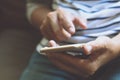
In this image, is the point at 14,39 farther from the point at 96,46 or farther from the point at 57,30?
the point at 96,46

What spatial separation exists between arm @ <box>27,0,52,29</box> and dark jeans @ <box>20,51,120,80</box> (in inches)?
4.7

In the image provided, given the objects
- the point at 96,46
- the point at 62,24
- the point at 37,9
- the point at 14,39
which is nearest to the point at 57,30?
the point at 62,24

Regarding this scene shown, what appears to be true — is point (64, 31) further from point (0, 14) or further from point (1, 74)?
point (0, 14)

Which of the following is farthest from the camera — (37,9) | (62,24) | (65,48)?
(37,9)

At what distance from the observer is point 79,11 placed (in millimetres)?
903

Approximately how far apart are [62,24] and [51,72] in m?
0.17

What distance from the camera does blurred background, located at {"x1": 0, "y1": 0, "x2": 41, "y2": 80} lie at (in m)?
1.02

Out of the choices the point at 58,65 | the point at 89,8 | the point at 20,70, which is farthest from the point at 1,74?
the point at 89,8

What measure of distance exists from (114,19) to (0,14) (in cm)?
52

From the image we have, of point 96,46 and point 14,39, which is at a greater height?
point 96,46

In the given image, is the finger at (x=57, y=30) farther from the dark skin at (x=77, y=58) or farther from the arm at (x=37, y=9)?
the arm at (x=37, y=9)

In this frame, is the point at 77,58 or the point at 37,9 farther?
the point at 37,9

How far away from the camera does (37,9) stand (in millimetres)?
1046

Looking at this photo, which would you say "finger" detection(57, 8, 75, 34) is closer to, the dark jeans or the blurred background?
the dark jeans
